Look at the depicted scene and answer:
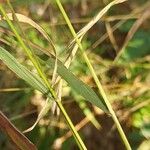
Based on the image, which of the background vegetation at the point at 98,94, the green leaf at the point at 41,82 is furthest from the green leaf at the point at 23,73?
the background vegetation at the point at 98,94

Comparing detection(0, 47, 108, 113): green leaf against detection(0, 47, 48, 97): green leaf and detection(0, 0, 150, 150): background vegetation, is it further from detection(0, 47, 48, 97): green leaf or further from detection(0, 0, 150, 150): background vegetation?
detection(0, 0, 150, 150): background vegetation

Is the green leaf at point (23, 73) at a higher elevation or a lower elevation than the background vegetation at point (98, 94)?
higher

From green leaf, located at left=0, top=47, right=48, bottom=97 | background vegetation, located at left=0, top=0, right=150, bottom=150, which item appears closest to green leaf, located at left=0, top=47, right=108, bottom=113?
green leaf, located at left=0, top=47, right=48, bottom=97

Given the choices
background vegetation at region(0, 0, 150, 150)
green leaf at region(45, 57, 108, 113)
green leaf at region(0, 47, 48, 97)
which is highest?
green leaf at region(0, 47, 48, 97)

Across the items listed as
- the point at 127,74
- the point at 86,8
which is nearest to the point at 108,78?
the point at 127,74

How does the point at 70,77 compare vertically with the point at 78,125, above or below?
above

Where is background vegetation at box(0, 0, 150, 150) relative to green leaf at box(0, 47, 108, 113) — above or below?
below

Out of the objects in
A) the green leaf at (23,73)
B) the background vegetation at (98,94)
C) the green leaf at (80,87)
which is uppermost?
the green leaf at (23,73)

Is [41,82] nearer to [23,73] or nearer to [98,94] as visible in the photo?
[23,73]

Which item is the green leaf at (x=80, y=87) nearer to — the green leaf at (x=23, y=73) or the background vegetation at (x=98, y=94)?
the green leaf at (x=23, y=73)

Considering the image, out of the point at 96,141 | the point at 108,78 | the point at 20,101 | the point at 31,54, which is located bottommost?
the point at 96,141

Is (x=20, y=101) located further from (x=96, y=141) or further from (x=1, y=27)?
(x=1, y=27)
